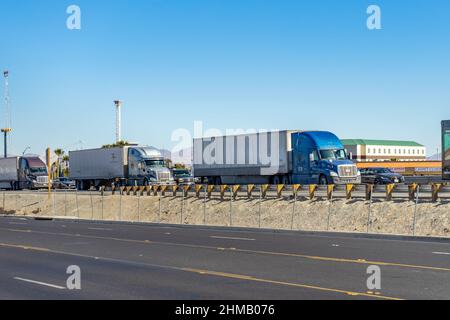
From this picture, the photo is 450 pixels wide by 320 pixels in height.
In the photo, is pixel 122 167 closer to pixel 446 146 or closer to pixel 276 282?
pixel 446 146

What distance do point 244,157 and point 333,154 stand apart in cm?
748

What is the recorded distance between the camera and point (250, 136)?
51031 millimetres

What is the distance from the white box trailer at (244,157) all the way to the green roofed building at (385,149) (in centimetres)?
9527

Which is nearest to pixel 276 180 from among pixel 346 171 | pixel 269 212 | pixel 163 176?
pixel 346 171

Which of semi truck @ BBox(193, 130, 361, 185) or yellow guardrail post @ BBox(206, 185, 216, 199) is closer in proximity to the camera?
yellow guardrail post @ BBox(206, 185, 216, 199)

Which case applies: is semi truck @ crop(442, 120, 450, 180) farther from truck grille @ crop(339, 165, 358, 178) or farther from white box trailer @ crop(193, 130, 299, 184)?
white box trailer @ crop(193, 130, 299, 184)

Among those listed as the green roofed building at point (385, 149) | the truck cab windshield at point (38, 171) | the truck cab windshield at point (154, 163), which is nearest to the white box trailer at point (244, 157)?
the truck cab windshield at point (154, 163)

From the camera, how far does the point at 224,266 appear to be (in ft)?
51.0

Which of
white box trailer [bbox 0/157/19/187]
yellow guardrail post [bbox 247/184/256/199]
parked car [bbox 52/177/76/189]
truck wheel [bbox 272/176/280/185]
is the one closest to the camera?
yellow guardrail post [bbox 247/184/256/199]

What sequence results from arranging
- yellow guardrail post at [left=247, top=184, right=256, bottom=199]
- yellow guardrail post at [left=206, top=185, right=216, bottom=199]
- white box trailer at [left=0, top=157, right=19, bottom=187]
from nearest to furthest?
yellow guardrail post at [left=247, top=184, right=256, bottom=199] → yellow guardrail post at [left=206, top=185, right=216, bottom=199] → white box trailer at [left=0, top=157, right=19, bottom=187]

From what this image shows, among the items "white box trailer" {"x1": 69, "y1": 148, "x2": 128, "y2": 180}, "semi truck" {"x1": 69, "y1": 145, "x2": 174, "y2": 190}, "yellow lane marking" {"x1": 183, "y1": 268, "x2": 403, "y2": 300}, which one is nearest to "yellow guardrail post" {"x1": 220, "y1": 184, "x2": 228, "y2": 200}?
"semi truck" {"x1": 69, "y1": 145, "x2": 174, "y2": 190}

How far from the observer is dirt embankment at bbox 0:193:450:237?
31.2 meters
